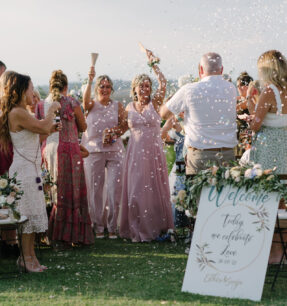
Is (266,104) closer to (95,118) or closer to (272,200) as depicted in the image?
(272,200)

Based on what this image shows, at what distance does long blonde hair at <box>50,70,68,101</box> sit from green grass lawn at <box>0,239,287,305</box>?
188 cm

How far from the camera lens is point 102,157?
24.0 feet

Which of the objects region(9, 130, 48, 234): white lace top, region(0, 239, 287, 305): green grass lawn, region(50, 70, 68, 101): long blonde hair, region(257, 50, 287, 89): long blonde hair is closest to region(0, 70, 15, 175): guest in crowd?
region(9, 130, 48, 234): white lace top

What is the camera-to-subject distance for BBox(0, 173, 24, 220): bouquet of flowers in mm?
4760

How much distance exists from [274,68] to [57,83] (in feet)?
8.68

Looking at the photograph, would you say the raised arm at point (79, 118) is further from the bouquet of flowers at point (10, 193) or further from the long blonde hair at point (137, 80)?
the bouquet of flowers at point (10, 193)

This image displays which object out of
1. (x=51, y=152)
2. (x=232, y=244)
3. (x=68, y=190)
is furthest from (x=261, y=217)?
(x=51, y=152)

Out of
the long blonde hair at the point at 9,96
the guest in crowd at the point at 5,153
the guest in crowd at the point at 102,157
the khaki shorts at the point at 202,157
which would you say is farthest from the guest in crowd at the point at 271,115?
the guest in crowd at the point at 102,157

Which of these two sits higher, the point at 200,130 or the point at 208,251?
the point at 200,130

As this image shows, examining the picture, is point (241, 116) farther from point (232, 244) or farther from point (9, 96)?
point (9, 96)

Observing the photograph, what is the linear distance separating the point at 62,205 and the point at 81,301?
2.55 meters

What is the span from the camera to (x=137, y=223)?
22.9 feet

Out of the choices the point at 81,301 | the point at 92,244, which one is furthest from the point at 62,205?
the point at 81,301

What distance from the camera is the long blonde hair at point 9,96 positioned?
16.8 feet
